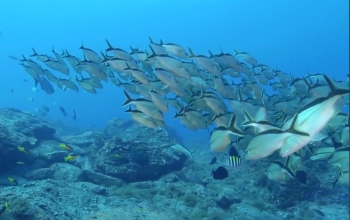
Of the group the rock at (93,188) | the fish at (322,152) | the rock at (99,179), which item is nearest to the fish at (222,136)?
the fish at (322,152)

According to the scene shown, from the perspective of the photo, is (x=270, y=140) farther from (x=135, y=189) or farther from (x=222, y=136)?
(x=135, y=189)

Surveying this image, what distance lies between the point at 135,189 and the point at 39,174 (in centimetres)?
328

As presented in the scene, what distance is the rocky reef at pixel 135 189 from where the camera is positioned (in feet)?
21.8

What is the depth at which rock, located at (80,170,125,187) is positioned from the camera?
358 inches

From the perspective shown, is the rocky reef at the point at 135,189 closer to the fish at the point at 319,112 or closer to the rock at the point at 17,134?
the rock at the point at 17,134

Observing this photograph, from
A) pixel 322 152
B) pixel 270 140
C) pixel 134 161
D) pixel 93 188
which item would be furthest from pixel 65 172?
pixel 270 140

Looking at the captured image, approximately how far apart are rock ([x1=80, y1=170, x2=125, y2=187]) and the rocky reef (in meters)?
0.03

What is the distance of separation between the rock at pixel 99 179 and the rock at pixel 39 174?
1.10m

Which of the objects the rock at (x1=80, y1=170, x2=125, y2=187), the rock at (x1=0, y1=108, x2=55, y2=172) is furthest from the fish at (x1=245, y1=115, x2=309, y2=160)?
the rock at (x1=0, y1=108, x2=55, y2=172)

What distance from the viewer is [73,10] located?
5217 inches

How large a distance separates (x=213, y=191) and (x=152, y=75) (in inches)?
147

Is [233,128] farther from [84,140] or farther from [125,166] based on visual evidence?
[84,140]

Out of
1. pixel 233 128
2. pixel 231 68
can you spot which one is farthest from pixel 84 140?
pixel 233 128

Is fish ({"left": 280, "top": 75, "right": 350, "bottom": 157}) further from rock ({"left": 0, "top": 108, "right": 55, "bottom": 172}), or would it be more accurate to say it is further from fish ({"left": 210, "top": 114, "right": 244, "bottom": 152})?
rock ({"left": 0, "top": 108, "right": 55, "bottom": 172})
